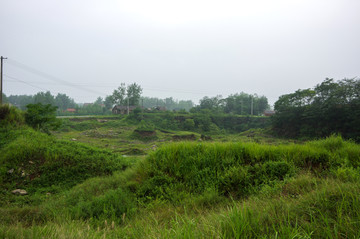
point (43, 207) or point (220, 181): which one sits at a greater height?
point (220, 181)

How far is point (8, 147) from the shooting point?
749cm

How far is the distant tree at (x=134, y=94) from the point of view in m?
53.2

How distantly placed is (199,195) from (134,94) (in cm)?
5235

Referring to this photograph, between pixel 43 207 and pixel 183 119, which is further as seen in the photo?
pixel 183 119

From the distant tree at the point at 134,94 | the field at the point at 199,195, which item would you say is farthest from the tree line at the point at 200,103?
the field at the point at 199,195

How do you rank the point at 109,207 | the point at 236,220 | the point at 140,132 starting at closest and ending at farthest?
the point at 236,220 < the point at 109,207 < the point at 140,132

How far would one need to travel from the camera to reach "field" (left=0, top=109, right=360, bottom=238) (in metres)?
1.91

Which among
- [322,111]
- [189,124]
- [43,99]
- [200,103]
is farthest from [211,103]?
[43,99]

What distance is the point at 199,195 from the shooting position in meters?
3.76

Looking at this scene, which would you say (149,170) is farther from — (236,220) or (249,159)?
(236,220)

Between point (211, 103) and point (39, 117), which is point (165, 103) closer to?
point (211, 103)

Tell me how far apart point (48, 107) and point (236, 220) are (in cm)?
A: 1457

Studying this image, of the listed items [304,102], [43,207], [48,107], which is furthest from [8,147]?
[304,102]

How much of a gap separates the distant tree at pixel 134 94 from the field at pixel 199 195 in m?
47.1
